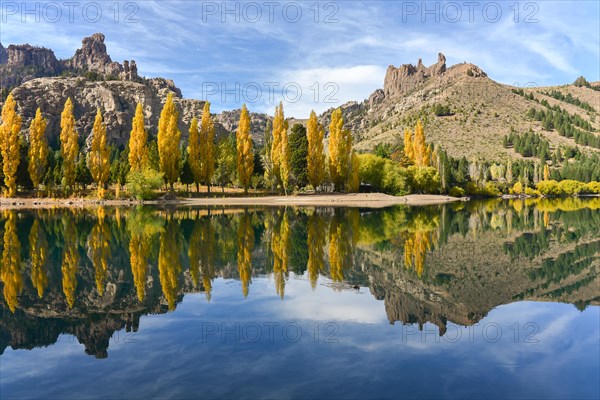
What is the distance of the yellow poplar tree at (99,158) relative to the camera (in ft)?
222

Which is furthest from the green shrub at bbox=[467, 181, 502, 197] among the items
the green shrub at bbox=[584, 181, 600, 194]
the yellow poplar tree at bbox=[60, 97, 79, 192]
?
the yellow poplar tree at bbox=[60, 97, 79, 192]

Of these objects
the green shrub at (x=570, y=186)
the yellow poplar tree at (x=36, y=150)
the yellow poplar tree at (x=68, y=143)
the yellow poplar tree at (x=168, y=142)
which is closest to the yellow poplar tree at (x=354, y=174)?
the yellow poplar tree at (x=168, y=142)

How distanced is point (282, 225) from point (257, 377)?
2625cm

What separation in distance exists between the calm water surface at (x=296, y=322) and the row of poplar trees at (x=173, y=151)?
158 feet

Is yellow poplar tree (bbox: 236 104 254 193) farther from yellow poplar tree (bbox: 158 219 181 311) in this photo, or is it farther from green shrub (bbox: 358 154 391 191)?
yellow poplar tree (bbox: 158 219 181 311)

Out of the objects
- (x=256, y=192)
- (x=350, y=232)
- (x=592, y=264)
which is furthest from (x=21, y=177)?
(x=592, y=264)

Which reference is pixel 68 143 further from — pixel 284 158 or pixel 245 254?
pixel 245 254

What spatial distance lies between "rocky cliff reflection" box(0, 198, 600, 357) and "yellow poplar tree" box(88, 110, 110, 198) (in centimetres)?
4105

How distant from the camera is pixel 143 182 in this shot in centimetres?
6412

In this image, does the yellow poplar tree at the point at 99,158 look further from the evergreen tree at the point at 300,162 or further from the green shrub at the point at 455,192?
the green shrub at the point at 455,192

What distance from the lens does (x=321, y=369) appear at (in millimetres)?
7895

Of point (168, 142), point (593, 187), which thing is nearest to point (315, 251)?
point (168, 142)

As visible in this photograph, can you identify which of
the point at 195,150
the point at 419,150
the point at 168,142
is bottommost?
the point at 195,150

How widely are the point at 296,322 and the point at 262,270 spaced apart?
6.58 m
